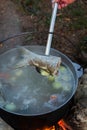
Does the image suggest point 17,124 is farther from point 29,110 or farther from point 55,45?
point 55,45

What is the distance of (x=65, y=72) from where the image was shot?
131 inches

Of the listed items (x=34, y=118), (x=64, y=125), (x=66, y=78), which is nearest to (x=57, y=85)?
(x=66, y=78)

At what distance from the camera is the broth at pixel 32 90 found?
9.64ft

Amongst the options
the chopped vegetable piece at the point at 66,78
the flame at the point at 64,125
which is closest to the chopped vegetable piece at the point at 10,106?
the chopped vegetable piece at the point at 66,78

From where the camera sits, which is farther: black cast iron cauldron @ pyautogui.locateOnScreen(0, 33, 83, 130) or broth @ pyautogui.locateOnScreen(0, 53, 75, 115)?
broth @ pyautogui.locateOnScreen(0, 53, 75, 115)

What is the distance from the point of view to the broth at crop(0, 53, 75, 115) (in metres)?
2.94

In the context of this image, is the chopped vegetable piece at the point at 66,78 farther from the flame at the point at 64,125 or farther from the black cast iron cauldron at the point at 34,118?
the flame at the point at 64,125

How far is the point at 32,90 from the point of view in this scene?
3.09 metres

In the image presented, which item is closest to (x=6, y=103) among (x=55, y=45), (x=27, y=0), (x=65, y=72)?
(x=65, y=72)

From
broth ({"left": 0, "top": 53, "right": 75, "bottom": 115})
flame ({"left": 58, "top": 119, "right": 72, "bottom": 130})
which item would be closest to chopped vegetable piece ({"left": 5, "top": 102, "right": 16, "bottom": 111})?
broth ({"left": 0, "top": 53, "right": 75, "bottom": 115})

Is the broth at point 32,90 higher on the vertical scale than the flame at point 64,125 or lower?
higher

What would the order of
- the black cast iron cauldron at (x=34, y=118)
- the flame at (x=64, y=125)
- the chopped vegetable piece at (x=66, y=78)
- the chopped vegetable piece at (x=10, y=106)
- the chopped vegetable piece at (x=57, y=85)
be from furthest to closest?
the flame at (x=64, y=125)
the chopped vegetable piece at (x=66, y=78)
the chopped vegetable piece at (x=57, y=85)
the chopped vegetable piece at (x=10, y=106)
the black cast iron cauldron at (x=34, y=118)

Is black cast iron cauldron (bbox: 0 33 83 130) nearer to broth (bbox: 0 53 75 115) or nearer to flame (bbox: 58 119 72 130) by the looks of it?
broth (bbox: 0 53 75 115)

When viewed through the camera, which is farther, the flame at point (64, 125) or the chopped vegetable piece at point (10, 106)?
the flame at point (64, 125)
